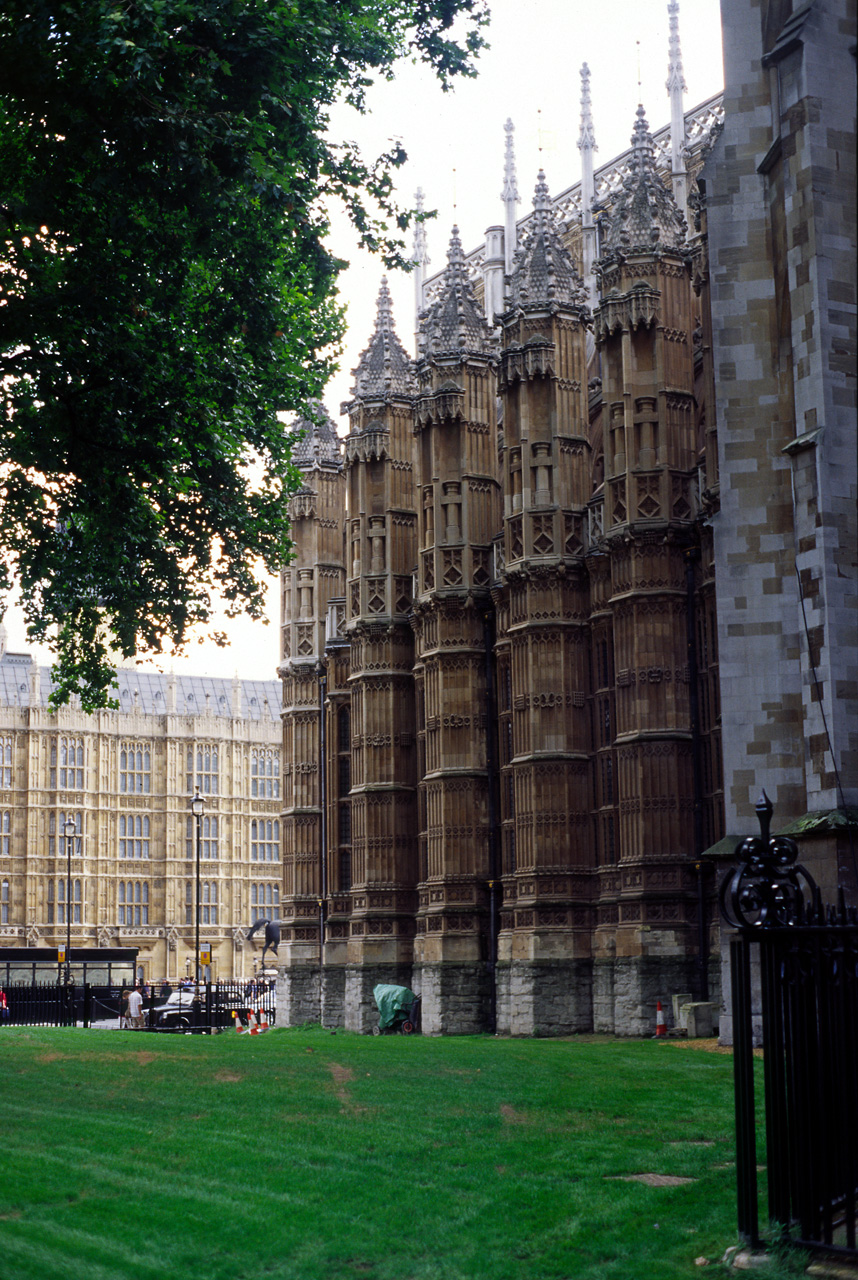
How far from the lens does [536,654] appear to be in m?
32.8

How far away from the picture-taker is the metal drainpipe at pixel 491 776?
3481cm

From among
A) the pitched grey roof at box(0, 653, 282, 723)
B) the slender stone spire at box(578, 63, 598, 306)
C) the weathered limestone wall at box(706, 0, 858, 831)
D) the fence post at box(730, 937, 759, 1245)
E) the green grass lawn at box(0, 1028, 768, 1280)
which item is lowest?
the green grass lawn at box(0, 1028, 768, 1280)

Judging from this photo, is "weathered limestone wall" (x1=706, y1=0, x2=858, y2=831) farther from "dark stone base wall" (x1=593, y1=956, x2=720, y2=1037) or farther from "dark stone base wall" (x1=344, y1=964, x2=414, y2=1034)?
"dark stone base wall" (x1=344, y1=964, x2=414, y2=1034)

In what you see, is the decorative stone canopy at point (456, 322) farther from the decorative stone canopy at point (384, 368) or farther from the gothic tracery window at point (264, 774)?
the gothic tracery window at point (264, 774)

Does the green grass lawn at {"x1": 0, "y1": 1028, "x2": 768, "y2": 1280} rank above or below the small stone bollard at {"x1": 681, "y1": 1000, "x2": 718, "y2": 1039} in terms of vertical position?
above

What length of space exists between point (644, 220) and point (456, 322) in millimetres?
7649

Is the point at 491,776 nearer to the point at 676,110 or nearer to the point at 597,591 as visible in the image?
the point at 597,591

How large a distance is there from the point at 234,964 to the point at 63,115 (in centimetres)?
8901

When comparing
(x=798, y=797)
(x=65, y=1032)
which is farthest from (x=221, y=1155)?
(x=65, y=1032)

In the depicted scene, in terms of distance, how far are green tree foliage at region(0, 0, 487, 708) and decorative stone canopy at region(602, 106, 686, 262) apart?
1125cm

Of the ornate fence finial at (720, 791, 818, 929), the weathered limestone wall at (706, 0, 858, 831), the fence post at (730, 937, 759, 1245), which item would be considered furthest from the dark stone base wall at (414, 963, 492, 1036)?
the ornate fence finial at (720, 791, 818, 929)

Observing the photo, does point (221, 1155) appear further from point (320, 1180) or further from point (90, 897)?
point (90, 897)

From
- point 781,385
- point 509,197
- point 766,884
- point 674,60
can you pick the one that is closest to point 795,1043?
point 766,884

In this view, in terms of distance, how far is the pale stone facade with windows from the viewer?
316 feet
